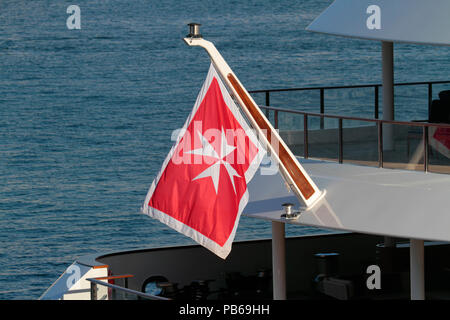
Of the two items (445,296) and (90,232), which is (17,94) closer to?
(90,232)

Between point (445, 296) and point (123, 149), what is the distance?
54932mm

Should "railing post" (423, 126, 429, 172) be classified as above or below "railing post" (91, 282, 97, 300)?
above

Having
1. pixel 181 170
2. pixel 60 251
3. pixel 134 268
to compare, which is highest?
Result: pixel 181 170

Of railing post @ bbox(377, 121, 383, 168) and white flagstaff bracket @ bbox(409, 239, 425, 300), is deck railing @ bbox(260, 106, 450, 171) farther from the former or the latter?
white flagstaff bracket @ bbox(409, 239, 425, 300)

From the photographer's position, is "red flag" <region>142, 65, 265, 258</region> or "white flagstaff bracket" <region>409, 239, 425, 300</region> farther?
"white flagstaff bracket" <region>409, 239, 425, 300</region>

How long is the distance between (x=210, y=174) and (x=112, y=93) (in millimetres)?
82905

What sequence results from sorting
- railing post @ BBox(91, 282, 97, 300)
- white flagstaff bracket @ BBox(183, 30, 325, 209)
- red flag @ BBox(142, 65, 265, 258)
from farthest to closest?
1. railing post @ BBox(91, 282, 97, 300)
2. white flagstaff bracket @ BBox(183, 30, 325, 209)
3. red flag @ BBox(142, 65, 265, 258)

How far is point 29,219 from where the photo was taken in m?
58.3

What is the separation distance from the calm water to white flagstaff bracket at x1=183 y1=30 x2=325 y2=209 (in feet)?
19.2

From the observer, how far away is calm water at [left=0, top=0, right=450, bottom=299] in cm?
5609

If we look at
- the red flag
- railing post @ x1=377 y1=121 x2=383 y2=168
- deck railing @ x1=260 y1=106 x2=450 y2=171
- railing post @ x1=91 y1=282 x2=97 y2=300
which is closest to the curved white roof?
deck railing @ x1=260 y1=106 x2=450 y2=171

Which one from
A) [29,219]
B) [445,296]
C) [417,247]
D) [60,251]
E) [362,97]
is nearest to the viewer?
[417,247]

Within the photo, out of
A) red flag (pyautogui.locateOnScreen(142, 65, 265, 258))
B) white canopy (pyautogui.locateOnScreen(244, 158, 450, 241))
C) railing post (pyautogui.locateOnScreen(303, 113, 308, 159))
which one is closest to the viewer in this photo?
red flag (pyautogui.locateOnScreen(142, 65, 265, 258))
